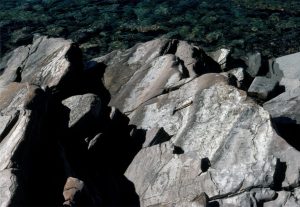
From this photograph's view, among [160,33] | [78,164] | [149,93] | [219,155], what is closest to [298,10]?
[160,33]

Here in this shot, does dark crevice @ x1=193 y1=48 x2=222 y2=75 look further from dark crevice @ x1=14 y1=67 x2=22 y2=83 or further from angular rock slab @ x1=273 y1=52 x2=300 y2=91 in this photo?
dark crevice @ x1=14 y1=67 x2=22 y2=83

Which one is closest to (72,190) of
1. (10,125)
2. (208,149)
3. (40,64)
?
(10,125)

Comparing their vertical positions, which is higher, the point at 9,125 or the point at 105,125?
the point at 9,125

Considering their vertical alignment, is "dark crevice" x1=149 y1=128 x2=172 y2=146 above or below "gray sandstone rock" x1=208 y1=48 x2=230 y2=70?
above

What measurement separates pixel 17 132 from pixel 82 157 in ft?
12.2

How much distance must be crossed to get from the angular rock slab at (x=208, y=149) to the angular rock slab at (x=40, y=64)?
16.3 feet

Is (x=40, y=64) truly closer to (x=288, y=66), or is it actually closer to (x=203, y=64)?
(x=203, y=64)

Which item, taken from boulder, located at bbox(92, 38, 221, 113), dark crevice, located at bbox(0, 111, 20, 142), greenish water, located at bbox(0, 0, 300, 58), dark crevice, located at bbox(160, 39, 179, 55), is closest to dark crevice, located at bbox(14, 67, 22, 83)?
boulder, located at bbox(92, 38, 221, 113)

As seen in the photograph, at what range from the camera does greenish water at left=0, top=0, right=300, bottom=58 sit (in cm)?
3866

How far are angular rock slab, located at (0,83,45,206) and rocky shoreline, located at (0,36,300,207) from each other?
4 cm

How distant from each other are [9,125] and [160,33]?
887 inches

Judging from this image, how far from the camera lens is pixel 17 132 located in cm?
1941

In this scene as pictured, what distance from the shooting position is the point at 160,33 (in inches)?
1599

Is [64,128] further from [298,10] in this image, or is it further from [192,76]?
[298,10]
